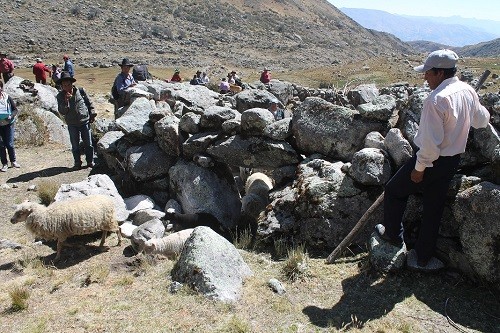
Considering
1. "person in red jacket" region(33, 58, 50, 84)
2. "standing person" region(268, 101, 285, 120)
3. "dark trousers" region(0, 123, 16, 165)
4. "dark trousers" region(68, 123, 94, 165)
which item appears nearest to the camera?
"dark trousers" region(68, 123, 94, 165)

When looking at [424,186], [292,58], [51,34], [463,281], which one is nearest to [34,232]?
[424,186]

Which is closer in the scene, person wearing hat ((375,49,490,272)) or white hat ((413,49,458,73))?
person wearing hat ((375,49,490,272))

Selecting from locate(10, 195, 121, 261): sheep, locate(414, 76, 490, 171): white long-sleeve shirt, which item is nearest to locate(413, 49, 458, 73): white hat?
locate(414, 76, 490, 171): white long-sleeve shirt

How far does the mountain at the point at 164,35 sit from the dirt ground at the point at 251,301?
49.5 metres

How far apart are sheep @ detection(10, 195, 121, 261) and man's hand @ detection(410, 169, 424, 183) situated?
18.7 feet

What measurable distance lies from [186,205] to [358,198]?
410cm

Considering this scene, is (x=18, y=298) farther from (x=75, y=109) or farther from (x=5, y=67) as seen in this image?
(x=5, y=67)

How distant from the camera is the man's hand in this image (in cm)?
575

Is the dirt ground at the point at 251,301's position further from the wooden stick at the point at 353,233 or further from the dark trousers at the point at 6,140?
the dark trousers at the point at 6,140

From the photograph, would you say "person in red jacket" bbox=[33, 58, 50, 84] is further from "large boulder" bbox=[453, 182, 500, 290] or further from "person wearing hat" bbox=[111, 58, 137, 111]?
"large boulder" bbox=[453, 182, 500, 290]

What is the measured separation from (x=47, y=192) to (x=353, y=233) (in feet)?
25.7

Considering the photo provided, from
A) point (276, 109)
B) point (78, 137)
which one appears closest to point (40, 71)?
point (78, 137)

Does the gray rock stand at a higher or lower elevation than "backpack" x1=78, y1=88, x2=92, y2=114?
lower

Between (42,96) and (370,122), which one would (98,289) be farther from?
(42,96)
